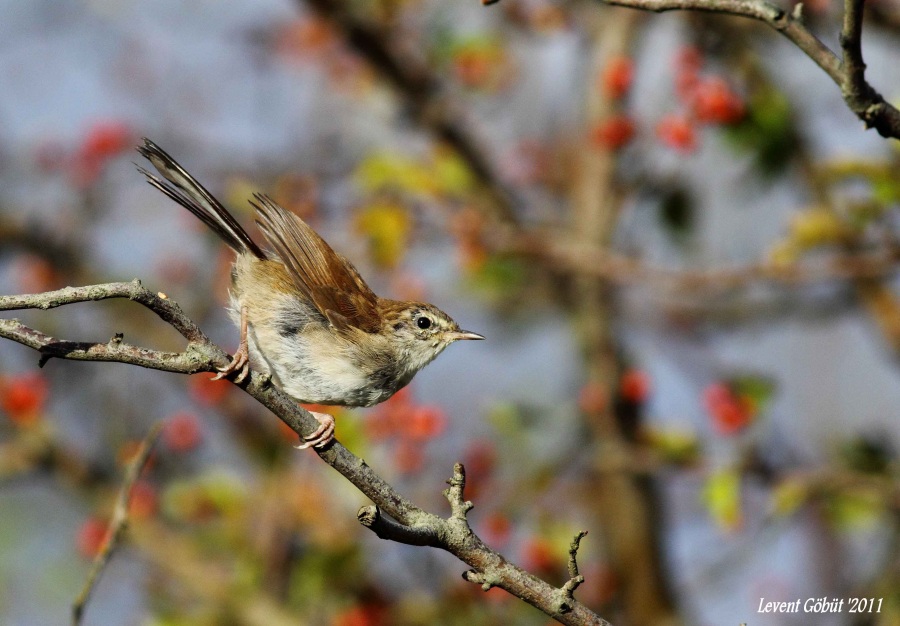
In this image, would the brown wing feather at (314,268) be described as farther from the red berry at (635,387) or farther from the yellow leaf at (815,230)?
the red berry at (635,387)

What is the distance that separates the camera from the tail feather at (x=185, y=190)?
3.27 metres

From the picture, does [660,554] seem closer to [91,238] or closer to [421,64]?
[421,64]

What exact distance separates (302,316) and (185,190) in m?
0.72

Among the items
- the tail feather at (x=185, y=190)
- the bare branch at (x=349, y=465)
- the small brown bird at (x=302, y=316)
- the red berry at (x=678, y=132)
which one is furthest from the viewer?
the red berry at (x=678, y=132)

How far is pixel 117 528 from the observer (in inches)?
114

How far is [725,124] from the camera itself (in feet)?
17.4

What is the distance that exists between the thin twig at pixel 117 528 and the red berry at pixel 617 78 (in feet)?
13.2

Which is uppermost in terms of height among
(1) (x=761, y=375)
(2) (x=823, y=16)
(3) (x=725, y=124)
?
(2) (x=823, y=16)

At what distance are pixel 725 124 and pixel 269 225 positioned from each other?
287cm

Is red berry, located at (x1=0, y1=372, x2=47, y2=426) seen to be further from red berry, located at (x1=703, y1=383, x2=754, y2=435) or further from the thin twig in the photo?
red berry, located at (x1=703, y1=383, x2=754, y2=435)

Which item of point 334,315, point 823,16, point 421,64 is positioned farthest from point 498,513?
point 823,16

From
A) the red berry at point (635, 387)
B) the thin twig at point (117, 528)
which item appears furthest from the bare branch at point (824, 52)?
the red berry at point (635, 387)

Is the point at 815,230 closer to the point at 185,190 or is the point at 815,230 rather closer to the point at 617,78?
the point at 617,78

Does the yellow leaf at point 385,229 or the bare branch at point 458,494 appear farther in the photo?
the yellow leaf at point 385,229
